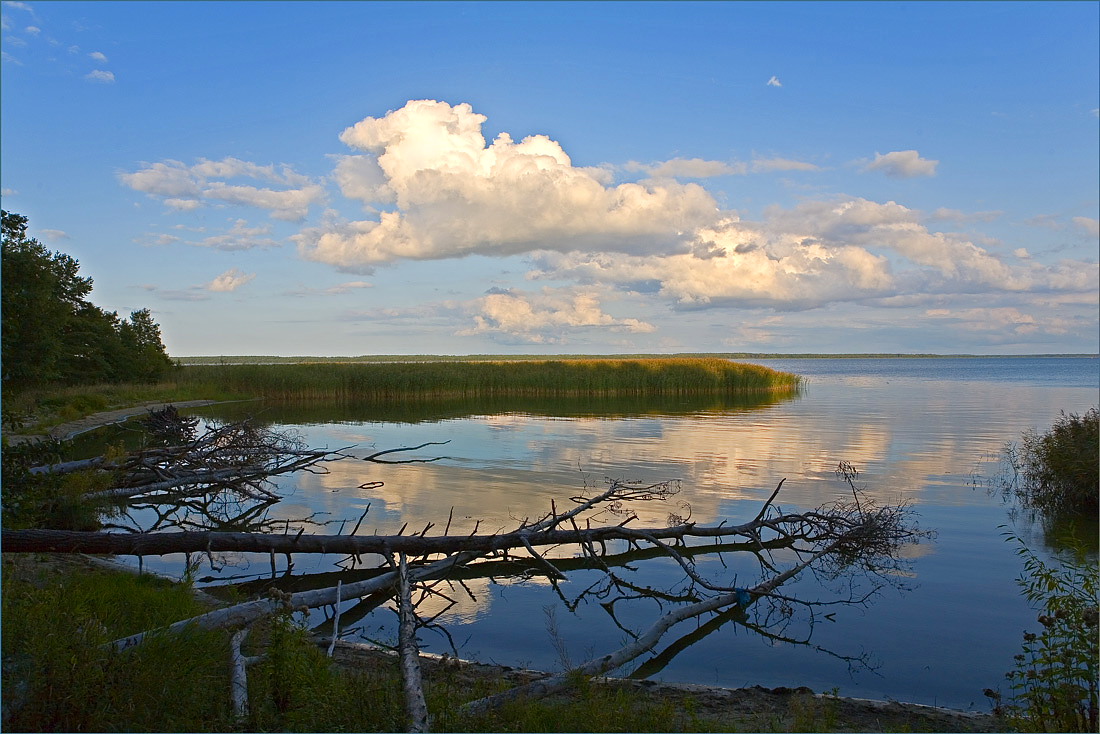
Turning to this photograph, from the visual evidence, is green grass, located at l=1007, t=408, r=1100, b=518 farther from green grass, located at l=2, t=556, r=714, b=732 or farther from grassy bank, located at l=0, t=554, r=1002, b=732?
green grass, located at l=2, t=556, r=714, b=732

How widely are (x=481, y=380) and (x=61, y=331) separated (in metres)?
19.1

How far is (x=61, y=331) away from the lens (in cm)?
3241

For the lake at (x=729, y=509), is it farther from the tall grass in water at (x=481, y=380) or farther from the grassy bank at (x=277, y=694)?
the tall grass in water at (x=481, y=380)

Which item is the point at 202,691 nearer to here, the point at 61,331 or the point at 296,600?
the point at 296,600

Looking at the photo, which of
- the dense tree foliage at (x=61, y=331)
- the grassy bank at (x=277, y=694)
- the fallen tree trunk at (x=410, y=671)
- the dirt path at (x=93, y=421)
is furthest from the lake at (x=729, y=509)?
the dense tree foliage at (x=61, y=331)

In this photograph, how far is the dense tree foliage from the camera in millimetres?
21938

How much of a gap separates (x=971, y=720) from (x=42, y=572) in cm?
Result: 754

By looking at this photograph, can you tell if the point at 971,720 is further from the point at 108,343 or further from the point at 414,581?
Result: the point at 108,343

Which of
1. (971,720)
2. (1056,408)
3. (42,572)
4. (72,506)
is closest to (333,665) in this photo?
(42,572)

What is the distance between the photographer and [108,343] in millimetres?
36062

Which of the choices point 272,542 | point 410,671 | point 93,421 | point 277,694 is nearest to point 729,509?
point 272,542

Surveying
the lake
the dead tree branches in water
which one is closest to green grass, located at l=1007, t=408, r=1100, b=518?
the lake

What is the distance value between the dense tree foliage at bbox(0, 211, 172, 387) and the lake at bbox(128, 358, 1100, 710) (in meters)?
6.90

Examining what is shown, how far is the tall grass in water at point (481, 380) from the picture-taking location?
4006cm
